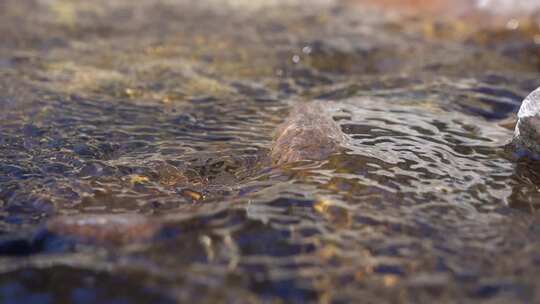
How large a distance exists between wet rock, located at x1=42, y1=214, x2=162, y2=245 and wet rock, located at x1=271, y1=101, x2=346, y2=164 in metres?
Result: 0.85

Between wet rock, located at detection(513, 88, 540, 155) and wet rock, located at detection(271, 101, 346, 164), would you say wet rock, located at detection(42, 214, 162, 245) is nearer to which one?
wet rock, located at detection(271, 101, 346, 164)

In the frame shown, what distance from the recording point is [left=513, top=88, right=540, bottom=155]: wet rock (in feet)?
9.73

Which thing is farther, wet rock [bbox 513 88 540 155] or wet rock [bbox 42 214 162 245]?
wet rock [bbox 513 88 540 155]

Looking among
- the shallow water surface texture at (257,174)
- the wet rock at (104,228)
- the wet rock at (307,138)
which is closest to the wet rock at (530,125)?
the shallow water surface texture at (257,174)

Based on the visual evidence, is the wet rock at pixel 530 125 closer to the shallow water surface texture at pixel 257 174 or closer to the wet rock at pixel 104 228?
the shallow water surface texture at pixel 257 174

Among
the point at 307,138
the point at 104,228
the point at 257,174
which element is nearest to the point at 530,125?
the point at 307,138

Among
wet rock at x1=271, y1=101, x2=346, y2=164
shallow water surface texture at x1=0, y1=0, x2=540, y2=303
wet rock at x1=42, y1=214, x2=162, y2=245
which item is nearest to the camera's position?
shallow water surface texture at x1=0, y1=0, x2=540, y2=303

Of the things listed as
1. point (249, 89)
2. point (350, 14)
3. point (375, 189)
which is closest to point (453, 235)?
point (375, 189)

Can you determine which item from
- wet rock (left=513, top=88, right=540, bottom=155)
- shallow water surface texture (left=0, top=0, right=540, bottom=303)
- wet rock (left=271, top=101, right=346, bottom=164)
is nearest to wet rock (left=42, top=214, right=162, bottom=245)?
shallow water surface texture (left=0, top=0, right=540, bottom=303)

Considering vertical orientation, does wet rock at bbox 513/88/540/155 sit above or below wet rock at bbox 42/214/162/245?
above

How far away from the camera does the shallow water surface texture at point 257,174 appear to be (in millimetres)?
2100

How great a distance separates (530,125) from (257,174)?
1358 mm

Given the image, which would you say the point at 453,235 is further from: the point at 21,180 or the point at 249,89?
the point at 249,89

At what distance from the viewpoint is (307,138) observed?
3.08 meters
